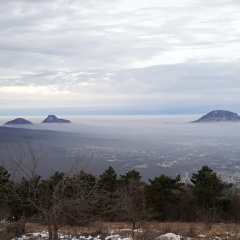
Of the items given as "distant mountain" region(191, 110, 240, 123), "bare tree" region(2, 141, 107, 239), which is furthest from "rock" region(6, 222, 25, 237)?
"distant mountain" region(191, 110, 240, 123)

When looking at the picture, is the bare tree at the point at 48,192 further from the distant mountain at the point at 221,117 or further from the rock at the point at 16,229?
the distant mountain at the point at 221,117

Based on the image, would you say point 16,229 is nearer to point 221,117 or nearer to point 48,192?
point 48,192

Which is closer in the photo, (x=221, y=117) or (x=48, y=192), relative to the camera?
(x=48, y=192)

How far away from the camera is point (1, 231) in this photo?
978cm

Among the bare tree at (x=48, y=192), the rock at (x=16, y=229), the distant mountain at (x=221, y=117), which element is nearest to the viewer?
the bare tree at (x=48, y=192)

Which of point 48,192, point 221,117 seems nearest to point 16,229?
point 48,192

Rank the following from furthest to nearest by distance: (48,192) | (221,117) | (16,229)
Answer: (221,117), (16,229), (48,192)

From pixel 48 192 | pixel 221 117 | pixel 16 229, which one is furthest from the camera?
pixel 221 117

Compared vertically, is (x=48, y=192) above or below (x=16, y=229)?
above

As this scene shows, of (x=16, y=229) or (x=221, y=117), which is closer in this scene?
(x=16, y=229)

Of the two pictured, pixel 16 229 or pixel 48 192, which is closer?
pixel 48 192

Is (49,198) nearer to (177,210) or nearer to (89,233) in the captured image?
(89,233)

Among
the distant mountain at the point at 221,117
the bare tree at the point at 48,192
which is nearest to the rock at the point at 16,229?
the bare tree at the point at 48,192

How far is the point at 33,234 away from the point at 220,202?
16.2 meters
